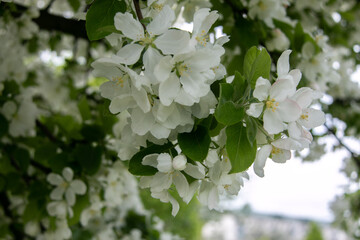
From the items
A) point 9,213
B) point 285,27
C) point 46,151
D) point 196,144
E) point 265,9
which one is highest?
point 196,144

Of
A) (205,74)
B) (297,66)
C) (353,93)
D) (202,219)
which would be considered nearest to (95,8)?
(205,74)

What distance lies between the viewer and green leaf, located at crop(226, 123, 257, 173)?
0.74 metres

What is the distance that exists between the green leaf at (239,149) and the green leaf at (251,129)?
0.07 feet

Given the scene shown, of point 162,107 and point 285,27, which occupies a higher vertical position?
point 162,107

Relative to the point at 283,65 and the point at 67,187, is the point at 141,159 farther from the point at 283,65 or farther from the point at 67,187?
the point at 67,187

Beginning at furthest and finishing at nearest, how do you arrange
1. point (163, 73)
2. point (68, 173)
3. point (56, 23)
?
point (56, 23) < point (68, 173) < point (163, 73)

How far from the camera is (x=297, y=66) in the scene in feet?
4.79

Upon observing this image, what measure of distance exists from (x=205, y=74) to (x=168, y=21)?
4.9 inches

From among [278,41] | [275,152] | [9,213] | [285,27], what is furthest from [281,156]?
[9,213]

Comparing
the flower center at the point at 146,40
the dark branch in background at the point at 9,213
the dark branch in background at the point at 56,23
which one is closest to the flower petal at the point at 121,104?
the flower center at the point at 146,40

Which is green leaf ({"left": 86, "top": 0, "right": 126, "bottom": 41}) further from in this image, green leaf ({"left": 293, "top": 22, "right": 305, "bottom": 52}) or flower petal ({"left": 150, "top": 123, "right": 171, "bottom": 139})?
green leaf ({"left": 293, "top": 22, "right": 305, "bottom": 52})

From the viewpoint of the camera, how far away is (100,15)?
2.75 ft

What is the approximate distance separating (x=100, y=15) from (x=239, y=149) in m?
0.42

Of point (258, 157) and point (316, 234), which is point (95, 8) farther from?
point (316, 234)
